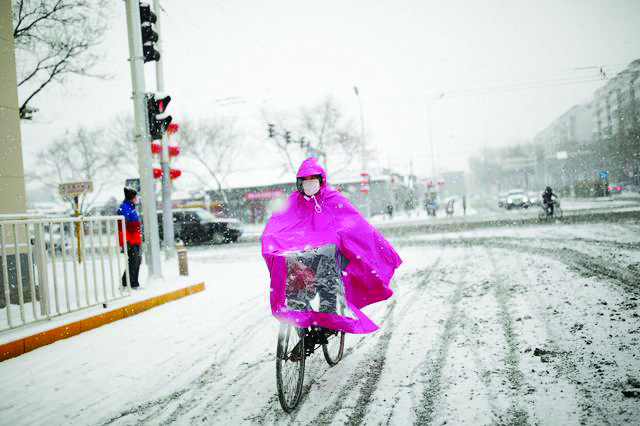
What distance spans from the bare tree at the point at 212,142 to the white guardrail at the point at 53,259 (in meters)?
29.2

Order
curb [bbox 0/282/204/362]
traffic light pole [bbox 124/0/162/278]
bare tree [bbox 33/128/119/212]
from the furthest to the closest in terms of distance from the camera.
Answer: bare tree [bbox 33/128/119/212]
traffic light pole [bbox 124/0/162/278]
curb [bbox 0/282/204/362]

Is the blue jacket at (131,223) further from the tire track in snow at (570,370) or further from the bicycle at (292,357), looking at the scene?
the tire track in snow at (570,370)

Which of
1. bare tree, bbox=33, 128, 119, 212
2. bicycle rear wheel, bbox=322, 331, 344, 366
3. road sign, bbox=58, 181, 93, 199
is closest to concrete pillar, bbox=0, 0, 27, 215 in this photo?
bicycle rear wheel, bbox=322, 331, 344, 366

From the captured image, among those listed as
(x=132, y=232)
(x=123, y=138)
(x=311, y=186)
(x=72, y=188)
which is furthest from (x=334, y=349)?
(x=123, y=138)

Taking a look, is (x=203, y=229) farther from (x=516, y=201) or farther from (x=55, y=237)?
(x=516, y=201)

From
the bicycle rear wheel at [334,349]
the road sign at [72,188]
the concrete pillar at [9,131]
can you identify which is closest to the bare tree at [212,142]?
the road sign at [72,188]

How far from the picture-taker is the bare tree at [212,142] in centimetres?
3422

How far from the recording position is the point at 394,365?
12.2ft

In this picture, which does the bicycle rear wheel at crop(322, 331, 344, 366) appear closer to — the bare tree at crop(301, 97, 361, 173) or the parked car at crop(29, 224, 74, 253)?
the parked car at crop(29, 224, 74, 253)

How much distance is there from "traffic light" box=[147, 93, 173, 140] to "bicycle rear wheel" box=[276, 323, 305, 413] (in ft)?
19.7

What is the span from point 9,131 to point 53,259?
3.52 metres

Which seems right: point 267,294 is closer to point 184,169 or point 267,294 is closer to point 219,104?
point 219,104

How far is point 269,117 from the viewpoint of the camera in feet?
108

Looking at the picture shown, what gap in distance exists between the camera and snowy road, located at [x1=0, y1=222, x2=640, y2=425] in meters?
2.93
